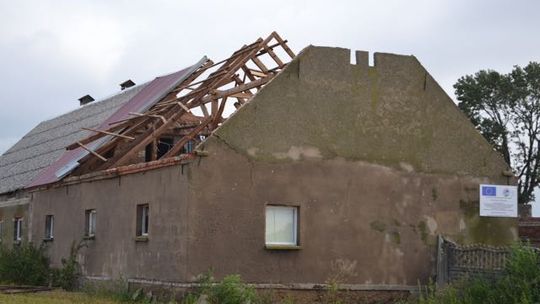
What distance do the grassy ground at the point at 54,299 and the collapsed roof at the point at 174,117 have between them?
377 cm

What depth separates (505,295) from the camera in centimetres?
1501

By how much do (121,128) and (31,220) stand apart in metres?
5.86

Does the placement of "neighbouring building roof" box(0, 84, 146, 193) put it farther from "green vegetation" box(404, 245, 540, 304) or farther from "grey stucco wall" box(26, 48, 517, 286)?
"green vegetation" box(404, 245, 540, 304)

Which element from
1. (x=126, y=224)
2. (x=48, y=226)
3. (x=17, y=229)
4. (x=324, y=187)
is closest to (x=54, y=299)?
(x=126, y=224)

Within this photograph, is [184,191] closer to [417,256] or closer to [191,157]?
[191,157]

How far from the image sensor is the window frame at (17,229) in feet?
90.3

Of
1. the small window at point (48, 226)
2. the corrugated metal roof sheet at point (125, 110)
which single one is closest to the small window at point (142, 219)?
the corrugated metal roof sheet at point (125, 110)

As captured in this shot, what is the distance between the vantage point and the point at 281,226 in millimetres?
18266

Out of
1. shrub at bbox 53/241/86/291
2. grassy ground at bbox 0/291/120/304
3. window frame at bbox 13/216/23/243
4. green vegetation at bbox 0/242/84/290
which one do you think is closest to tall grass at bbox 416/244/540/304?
grassy ground at bbox 0/291/120/304

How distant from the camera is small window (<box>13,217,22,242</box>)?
27583mm

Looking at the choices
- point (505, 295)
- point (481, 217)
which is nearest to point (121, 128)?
point (481, 217)

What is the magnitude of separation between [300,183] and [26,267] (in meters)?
10.4

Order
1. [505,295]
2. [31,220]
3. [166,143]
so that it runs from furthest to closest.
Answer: [31,220] < [166,143] < [505,295]

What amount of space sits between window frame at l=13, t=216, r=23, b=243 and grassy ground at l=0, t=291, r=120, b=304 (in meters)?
7.91
